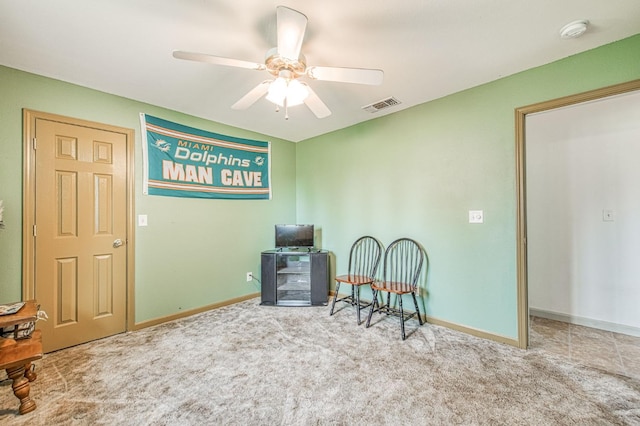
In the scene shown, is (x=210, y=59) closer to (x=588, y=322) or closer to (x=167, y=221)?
(x=167, y=221)

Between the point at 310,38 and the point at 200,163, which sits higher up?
the point at 310,38

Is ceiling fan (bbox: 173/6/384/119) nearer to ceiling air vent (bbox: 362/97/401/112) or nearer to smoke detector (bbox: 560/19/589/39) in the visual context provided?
ceiling air vent (bbox: 362/97/401/112)

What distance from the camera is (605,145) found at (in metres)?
2.84

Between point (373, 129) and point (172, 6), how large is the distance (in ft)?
8.16

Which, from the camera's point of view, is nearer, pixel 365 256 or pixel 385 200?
pixel 385 200

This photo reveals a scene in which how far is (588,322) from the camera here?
9.61ft

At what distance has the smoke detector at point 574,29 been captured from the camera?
71.3 inches

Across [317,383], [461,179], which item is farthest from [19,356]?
[461,179]

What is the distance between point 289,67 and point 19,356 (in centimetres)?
242

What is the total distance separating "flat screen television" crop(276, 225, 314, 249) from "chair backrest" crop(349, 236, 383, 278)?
624 millimetres

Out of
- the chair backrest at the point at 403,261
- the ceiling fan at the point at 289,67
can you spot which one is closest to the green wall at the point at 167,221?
the ceiling fan at the point at 289,67

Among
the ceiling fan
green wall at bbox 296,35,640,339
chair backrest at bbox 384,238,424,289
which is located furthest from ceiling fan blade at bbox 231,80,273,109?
chair backrest at bbox 384,238,424,289

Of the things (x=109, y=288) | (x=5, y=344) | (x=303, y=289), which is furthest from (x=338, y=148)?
(x=5, y=344)

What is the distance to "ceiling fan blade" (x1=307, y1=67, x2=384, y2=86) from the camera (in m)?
1.75
